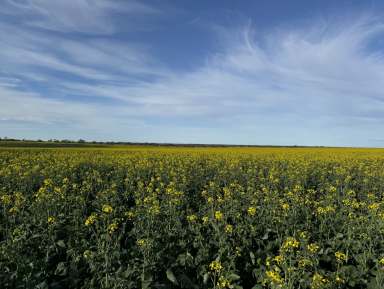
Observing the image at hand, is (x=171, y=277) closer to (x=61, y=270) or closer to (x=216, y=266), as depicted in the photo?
(x=216, y=266)

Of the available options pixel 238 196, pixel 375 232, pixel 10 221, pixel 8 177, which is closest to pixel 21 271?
pixel 10 221

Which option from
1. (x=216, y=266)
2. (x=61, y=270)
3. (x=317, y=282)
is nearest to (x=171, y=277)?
(x=216, y=266)

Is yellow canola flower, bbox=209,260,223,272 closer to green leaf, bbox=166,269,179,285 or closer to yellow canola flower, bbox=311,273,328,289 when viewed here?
green leaf, bbox=166,269,179,285

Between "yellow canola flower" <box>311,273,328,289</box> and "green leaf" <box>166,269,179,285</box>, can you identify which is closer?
"yellow canola flower" <box>311,273,328,289</box>

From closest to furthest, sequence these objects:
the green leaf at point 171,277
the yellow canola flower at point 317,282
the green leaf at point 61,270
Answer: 1. the yellow canola flower at point 317,282
2. the green leaf at point 171,277
3. the green leaf at point 61,270

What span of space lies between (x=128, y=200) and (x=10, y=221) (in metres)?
5.22

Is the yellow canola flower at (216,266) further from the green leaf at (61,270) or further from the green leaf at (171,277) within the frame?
the green leaf at (61,270)

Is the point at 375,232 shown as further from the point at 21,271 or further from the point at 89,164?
the point at 89,164

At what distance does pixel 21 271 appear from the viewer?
503cm

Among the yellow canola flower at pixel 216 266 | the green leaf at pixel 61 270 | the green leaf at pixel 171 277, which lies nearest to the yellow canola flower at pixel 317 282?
the yellow canola flower at pixel 216 266

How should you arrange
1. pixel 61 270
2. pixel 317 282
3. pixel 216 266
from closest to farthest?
pixel 317 282 < pixel 216 266 < pixel 61 270

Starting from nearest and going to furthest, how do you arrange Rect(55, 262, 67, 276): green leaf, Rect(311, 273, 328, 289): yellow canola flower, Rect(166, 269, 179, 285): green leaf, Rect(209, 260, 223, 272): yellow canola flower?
Rect(311, 273, 328, 289): yellow canola flower → Rect(209, 260, 223, 272): yellow canola flower → Rect(166, 269, 179, 285): green leaf → Rect(55, 262, 67, 276): green leaf

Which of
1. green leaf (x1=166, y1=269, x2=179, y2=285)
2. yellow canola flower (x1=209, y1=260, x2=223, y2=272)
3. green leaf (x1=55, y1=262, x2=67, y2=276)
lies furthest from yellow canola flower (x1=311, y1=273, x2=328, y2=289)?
green leaf (x1=55, y1=262, x2=67, y2=276)

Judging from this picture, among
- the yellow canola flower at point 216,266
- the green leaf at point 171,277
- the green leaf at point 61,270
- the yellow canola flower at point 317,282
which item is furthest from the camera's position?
the green leaf at point 61,270
